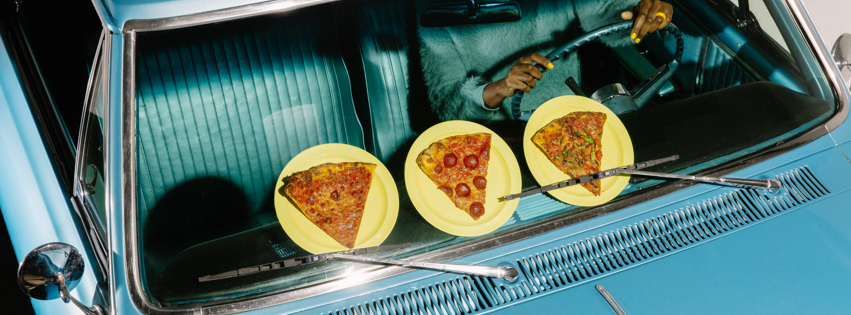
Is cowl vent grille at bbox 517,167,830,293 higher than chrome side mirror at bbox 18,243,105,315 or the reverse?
the reverse

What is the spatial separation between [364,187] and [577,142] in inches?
26.0

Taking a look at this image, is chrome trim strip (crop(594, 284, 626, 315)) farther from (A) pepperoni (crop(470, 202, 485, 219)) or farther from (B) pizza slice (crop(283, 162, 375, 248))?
(B) pizza slice (crop(283, 162, 375, 248))

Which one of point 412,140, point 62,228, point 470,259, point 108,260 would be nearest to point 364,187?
point 412,140

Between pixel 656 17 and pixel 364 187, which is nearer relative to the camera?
pixel 364 187

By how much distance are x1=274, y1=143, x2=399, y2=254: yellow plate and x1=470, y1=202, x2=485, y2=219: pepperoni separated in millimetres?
210

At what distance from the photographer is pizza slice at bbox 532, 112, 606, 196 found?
1.48 meters

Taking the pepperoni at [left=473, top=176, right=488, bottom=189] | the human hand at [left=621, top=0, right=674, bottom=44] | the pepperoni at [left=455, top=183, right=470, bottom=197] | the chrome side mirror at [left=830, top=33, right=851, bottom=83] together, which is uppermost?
the human hand at [left=621, top=0, right=674, bottom=44]

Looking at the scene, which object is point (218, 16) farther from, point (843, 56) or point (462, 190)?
point (843, 56)

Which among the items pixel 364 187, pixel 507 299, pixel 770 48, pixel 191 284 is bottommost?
pixel 507 299

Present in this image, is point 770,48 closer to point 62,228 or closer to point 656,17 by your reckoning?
point 656,17

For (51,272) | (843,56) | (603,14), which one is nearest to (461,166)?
(603,14)

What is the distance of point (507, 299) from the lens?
126cm

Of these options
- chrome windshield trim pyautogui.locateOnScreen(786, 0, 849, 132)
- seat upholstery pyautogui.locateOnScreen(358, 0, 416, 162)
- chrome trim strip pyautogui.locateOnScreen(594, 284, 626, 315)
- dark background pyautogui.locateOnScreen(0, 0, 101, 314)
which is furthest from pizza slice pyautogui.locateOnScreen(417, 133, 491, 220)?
dark background pyautogui.locateOnScreen(0, 0, 101, 314)

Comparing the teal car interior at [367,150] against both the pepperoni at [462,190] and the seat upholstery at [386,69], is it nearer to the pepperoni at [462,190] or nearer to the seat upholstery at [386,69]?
the seat upholstery at [386,69]
